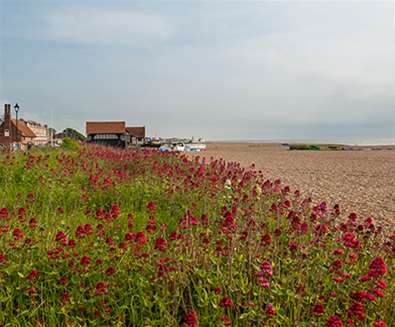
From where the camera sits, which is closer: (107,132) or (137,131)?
(107,132)

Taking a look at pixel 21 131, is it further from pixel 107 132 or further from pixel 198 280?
pixel 198 280

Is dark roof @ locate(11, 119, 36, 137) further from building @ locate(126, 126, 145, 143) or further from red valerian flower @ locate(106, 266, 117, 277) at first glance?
red valerian flower @ locate(106, 266, 117, 277)

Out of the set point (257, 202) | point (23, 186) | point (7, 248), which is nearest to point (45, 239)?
point (7, 248)

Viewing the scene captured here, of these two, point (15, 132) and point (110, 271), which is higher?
point (15, 132)

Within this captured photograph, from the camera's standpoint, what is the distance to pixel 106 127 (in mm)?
59312

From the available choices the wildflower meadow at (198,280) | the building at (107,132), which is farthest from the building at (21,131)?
the wildflower meadow at (198,280)

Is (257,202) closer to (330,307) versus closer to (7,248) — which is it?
(330,307)

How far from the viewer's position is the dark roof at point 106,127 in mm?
→ 58688

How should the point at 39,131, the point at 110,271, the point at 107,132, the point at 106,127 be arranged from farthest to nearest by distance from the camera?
the point at 39,131 → the point at 106,127 → the point at 107,132 → the point at 110,271

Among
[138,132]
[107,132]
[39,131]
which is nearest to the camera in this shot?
[107,132]

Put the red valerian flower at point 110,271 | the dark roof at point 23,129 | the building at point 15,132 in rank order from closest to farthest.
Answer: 1. the red valerian flower at point 110,271
2. the building at point 15,132
3. the dark roof at point 23,129

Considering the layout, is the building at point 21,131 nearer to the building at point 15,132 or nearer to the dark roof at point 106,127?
the building at point 15,132

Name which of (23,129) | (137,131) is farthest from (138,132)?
(23,129)

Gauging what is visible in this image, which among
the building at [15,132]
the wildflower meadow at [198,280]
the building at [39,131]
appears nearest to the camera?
the wildflower meadow at [198,280]
